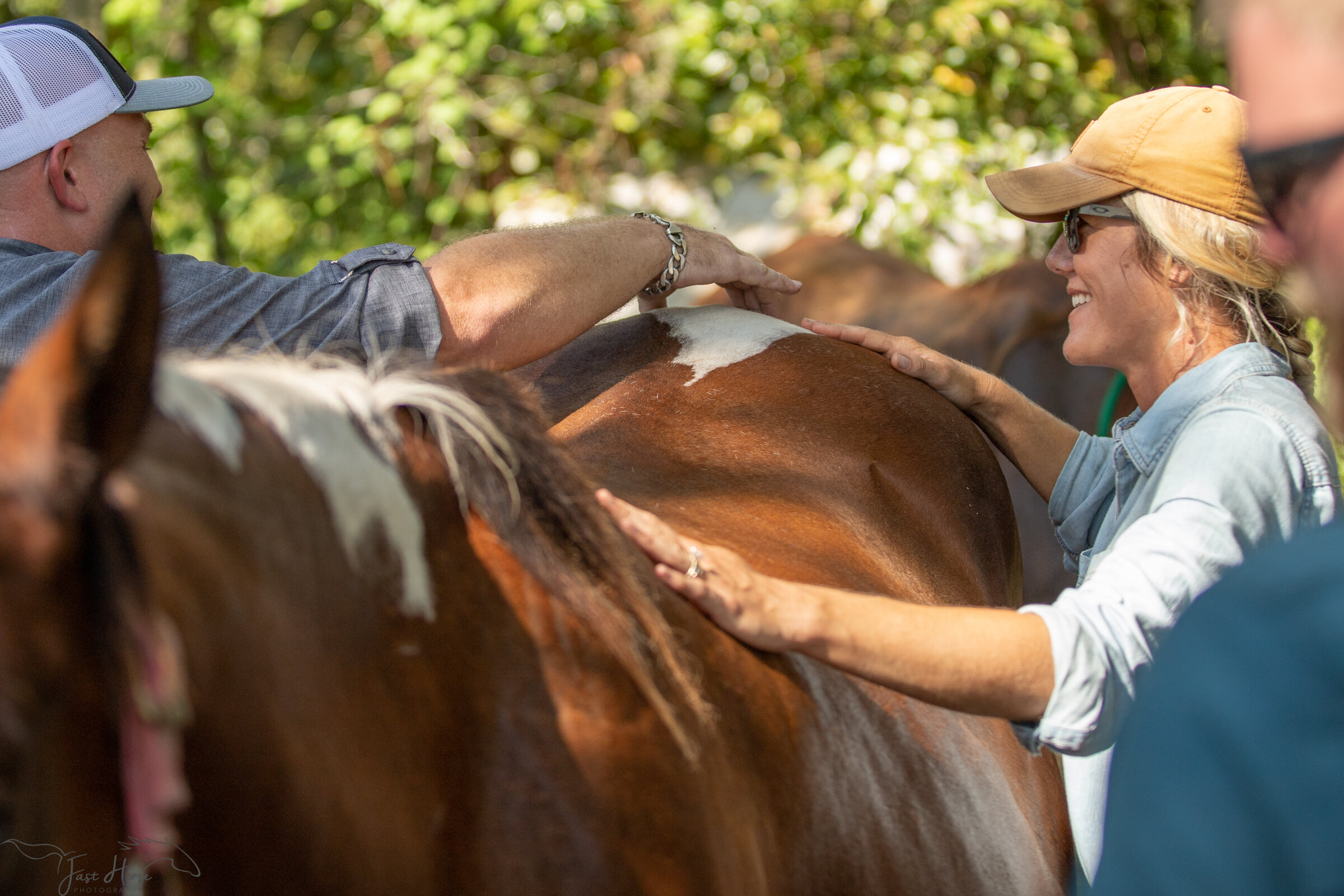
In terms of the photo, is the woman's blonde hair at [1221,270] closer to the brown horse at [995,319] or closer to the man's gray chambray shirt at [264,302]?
the man's gray chambray shirt at [264,302]

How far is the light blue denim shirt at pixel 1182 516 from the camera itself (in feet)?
3.35

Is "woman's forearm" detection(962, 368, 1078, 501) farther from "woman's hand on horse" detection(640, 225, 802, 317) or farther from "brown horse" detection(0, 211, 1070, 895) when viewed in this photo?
"brown horse" detection(0, 211, 1070, 895)

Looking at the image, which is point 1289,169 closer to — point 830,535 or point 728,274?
point 830,535

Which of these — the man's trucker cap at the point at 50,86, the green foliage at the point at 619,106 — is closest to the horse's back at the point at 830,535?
the man's trucker cap at the point at 50,86

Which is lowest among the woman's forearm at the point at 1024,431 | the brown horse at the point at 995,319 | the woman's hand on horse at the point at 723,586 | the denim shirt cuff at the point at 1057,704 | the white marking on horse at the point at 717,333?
the brown horse at the point at 995,319

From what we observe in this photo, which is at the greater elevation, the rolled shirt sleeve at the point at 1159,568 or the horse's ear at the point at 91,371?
the horse's ear at the point at 91,371

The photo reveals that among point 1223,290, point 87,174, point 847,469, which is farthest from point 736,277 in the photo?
point 87,174

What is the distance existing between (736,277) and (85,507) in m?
1.39

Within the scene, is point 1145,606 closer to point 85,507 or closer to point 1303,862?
point 1303,862

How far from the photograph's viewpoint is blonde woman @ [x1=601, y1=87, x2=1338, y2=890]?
3.32 ft

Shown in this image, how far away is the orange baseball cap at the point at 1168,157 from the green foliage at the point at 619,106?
9.13 ft

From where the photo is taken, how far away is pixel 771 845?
3.37 ft

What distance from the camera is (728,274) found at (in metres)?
1.83

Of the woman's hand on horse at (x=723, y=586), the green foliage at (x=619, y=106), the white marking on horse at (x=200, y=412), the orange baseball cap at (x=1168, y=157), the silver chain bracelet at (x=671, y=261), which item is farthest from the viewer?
the green foliage at (x=619, y=106)
